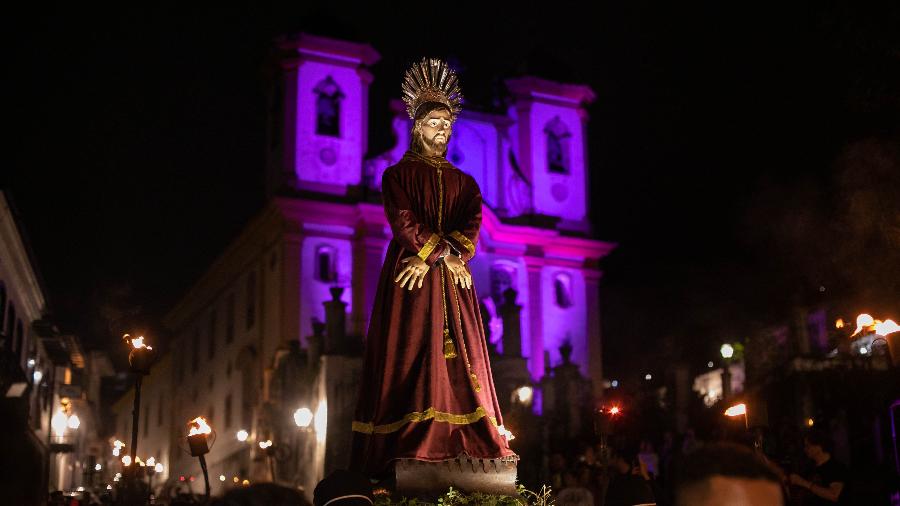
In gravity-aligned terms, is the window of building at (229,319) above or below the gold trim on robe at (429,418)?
above

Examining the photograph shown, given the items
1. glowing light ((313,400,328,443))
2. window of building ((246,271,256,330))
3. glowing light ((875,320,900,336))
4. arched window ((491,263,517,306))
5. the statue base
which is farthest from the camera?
window of building ((246,271,256,330))

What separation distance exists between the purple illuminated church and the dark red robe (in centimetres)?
2441

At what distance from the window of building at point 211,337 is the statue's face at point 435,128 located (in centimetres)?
4495

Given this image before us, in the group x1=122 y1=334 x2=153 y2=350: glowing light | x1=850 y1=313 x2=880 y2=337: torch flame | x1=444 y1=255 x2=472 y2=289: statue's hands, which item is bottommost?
x1=122 y1=334 x2=153 y2=350: glowing light

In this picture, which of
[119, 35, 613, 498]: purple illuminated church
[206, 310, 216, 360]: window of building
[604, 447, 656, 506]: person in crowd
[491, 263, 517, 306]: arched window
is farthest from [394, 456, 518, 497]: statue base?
[206, 310, 216, 360]: window of building

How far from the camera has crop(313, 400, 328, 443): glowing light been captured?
25.0 metres

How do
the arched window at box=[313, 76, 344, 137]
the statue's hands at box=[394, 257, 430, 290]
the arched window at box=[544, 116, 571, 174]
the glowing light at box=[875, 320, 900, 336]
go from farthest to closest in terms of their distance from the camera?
the arched window at box=[544, 116, 571, 174]
the arched window at box=[313, 76, 344, 137]
the glowing light at box=[875, 320, 900, 336]
the statue's hands at box=[394, 257, 430, 290]

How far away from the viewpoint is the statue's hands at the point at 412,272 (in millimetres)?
9930

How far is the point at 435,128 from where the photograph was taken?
10547 millimetres

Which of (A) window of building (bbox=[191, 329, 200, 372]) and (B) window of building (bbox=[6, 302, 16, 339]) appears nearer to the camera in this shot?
(B) window of building (bbox=[6, 302, 16, 339])

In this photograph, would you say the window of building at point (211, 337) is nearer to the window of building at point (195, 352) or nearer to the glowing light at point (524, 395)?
the window of building at point (195, 352)

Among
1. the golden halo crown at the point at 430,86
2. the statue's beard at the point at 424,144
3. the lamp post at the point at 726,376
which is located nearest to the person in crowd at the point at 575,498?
the statue's beard at the point at 424,144

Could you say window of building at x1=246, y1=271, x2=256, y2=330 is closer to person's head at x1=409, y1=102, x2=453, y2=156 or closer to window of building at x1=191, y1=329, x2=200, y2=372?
window of building at x1=191, y1=329, x2=200, y2=372

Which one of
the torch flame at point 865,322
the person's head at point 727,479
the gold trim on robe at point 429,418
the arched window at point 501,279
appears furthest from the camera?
the arched window at point 501,279
